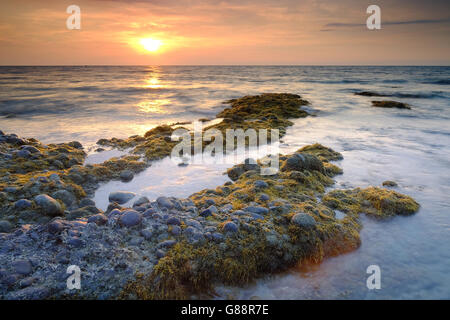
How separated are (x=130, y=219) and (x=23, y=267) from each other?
3.28 feet

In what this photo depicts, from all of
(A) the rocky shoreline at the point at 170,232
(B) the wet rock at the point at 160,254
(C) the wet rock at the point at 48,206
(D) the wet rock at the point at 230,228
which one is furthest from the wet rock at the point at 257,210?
(C) the wet rock at the point at 48,206

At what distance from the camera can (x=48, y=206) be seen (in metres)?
3.45

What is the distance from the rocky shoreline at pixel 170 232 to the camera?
7.82 feet

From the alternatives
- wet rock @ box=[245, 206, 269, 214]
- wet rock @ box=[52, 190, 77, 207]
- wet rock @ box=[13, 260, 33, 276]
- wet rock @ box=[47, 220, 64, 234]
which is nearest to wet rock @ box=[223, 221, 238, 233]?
wet rock @ box=[245, 206, 269, 214]

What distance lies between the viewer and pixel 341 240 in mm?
3188

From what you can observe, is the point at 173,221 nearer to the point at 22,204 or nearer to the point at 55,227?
the point at 55,227

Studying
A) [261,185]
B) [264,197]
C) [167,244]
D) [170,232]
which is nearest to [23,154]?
[170,232]

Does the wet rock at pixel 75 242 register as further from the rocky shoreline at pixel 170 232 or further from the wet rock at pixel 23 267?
the wet rock at pixel 23 267

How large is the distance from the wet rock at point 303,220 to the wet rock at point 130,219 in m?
1.83

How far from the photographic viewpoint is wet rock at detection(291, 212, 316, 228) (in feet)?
10.3
